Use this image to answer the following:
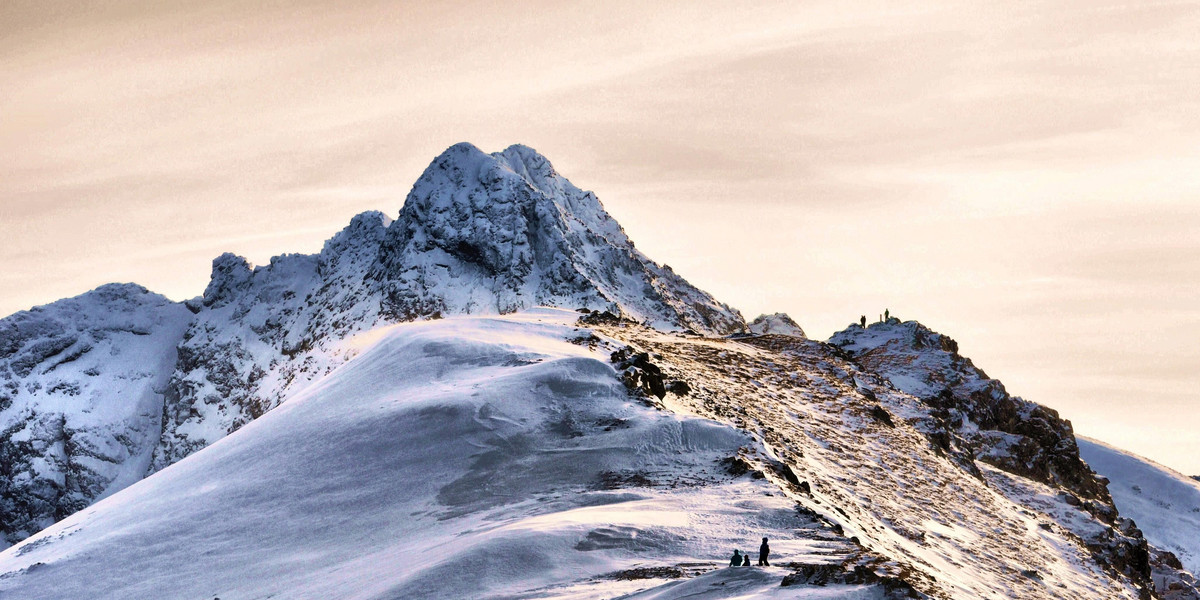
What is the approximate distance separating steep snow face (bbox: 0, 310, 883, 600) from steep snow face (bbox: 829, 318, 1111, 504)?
4610 cm

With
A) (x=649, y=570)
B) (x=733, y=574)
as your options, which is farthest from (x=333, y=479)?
(x=733, y=574)

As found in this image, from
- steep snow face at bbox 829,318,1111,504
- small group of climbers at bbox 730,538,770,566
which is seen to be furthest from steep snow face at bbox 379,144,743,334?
small group of climbers at bbox 730,538,770,566

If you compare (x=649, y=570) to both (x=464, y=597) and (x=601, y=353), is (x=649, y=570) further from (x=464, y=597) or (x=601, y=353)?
(x=601, y=353)

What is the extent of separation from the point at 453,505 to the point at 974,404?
69.0 metres

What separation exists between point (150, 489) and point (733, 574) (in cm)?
3789

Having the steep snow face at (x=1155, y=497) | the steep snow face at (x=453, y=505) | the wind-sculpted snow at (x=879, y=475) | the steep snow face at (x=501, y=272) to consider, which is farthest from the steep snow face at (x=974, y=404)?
the steep snow face at (x=501, y=272)

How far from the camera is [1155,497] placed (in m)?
172

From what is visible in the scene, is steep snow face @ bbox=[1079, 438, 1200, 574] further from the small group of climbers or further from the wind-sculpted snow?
the small group of climbers

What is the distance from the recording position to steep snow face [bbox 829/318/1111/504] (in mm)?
120625

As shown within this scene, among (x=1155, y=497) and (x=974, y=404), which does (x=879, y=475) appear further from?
(x=1155, y=497)

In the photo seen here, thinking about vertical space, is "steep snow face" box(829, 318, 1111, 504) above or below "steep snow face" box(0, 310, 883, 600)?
above

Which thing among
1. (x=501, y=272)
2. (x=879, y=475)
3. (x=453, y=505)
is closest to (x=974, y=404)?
(x=879, y=475)

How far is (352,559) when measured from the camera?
6325cm

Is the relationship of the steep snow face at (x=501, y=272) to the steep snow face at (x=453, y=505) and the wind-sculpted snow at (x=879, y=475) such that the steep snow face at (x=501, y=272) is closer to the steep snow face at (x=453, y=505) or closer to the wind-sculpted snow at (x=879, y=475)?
the wind-sculpted snow at (x=879, y=475)
